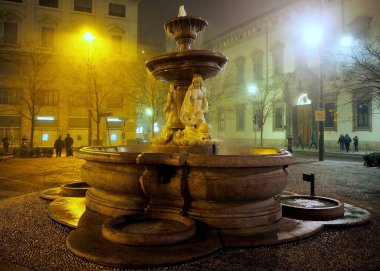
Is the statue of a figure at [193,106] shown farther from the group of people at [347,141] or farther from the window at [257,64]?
the window at [257,64]

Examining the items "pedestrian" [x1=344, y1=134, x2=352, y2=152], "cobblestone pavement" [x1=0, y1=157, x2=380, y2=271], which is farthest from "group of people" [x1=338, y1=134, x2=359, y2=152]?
"cobblestone pavement" [x1=0, y1=157, x2=380, y2=271]

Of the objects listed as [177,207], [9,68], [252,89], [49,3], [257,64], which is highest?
[49,3]

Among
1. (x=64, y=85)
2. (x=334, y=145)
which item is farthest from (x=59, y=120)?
(x=334, y=145)

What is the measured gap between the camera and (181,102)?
8039mm

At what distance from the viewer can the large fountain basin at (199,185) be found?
16.8 ft

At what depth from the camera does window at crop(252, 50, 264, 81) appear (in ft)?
126

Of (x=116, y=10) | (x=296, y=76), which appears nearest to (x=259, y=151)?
(x=296, y=76)

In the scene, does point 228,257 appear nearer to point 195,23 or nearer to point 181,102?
point 181,102

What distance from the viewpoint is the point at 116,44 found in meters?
40.3

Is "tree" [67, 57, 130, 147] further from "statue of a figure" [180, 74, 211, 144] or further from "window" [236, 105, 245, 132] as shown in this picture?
"statue of a figure" [180, 74, 211, 144]

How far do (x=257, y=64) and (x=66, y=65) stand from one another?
70.0 feet

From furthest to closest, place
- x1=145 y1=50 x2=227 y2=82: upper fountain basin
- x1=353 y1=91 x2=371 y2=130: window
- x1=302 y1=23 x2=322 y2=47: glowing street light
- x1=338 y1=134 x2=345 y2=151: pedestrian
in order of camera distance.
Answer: x1=302 y1=23 x2=322 y2=47: glowing street light → x1=338 y1=134 x2=345 y2=151: pedestrian → x1=353 y1=91 x2=371 y2=130: window → x1=145 y1=50 x2=227 y2=82: upper fountain basin

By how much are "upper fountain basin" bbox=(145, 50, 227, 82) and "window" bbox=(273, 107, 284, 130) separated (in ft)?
95.1

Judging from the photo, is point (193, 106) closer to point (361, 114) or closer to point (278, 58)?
point (361, 114)
